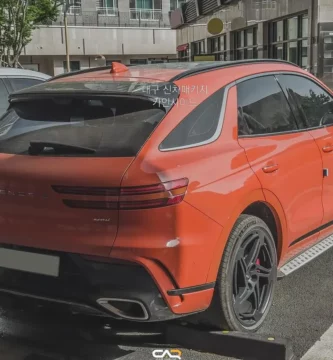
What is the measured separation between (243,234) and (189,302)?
55cm

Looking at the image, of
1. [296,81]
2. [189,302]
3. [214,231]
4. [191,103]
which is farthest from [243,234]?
[296,81]

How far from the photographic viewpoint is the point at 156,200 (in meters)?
2.60

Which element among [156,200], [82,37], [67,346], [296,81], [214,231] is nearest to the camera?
[156,200]

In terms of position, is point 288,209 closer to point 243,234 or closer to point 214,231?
point 243,234

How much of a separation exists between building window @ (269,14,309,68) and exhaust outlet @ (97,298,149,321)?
1530cm

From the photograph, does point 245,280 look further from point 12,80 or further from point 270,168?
point 12,80

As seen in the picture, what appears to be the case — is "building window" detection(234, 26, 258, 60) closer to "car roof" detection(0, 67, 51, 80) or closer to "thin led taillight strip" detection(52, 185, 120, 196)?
"car roof" detection(0, 67, 51, 80)

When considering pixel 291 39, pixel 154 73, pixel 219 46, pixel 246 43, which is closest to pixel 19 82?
pixel 154 73

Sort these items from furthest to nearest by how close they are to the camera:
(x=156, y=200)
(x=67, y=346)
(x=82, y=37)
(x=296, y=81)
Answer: (x=82, y=37)
(x=296, y=81)
(x=67, y=346)
(x=156, y=200)

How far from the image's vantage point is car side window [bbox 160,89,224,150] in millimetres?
2842

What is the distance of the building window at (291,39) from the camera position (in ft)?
55.4

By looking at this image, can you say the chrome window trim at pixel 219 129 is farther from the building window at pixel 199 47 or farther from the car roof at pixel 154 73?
the building window at pixel 199 47

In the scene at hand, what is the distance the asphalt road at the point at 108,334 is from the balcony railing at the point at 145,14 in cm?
4331

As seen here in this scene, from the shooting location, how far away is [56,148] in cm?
288
